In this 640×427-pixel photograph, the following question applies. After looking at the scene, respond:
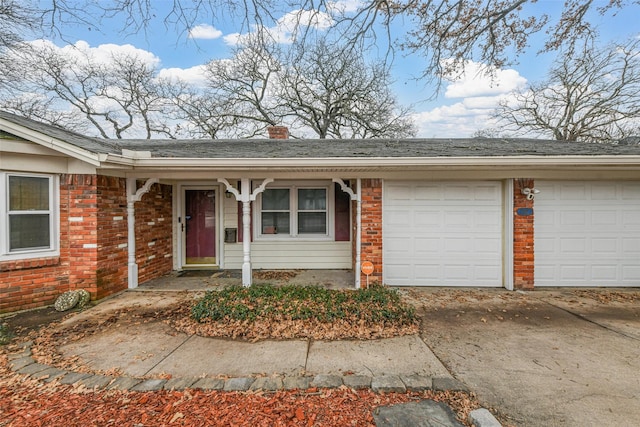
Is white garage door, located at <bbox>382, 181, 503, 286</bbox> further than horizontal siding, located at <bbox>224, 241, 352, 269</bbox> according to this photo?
No

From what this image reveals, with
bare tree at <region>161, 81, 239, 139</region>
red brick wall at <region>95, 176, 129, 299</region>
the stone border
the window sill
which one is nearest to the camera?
the stone border

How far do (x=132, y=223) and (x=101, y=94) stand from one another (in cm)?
1615

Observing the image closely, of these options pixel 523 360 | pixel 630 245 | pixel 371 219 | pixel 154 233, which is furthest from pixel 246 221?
pixel 630 245

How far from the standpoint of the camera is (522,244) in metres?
5.66

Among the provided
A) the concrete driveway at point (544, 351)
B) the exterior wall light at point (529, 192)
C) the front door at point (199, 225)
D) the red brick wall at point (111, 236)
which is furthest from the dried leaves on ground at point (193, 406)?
the front door at point (199, 225)

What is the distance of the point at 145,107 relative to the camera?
17953 millimetres

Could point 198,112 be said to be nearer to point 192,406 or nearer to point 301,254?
point 301,254

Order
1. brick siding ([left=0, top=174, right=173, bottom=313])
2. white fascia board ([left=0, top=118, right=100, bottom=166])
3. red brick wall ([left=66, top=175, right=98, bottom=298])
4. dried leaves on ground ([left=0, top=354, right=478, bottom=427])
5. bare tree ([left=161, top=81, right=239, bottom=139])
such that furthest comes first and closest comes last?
bare tree ([left=161, top=81, right=239, bottom=139])
red brick wall ([left=66, top=175, right=98, bottom=298])
brick siding ([left=0, top=174, right=173, bottom=313])
white fascia board ([left=0, top=118, right=100, bottom=166])
dried leaves on ground ([left=0, top=354, right=478, bottom=427])

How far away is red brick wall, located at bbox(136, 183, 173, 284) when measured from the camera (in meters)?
6.00

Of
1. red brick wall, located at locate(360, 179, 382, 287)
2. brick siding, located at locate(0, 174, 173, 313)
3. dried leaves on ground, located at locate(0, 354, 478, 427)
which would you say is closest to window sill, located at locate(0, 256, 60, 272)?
brick siding, located at locate(0, 174, 173, 313)

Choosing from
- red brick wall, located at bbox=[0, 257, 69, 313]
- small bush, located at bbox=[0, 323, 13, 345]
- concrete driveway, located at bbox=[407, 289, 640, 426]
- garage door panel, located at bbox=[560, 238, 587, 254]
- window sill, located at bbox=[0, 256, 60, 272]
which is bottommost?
concrete driveway, located at bbox=[407, 289, 640, 426]

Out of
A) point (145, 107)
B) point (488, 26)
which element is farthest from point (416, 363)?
point (145, 107)

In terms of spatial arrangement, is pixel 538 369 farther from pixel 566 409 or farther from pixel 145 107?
pixel 145 107

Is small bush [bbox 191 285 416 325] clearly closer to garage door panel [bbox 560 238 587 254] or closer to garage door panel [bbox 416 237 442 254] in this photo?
garage door panel [bbox 416 237 442 254]
